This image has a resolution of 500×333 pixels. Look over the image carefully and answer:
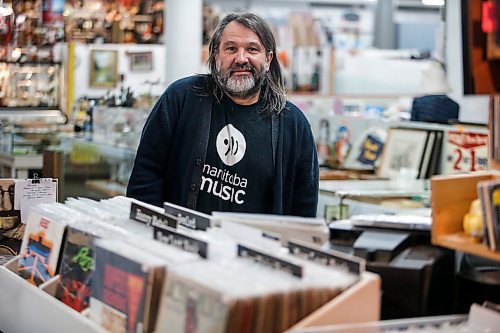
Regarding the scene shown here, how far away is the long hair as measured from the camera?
3.69 m

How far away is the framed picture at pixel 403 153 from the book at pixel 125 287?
491cm

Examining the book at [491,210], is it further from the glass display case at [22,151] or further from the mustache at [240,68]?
the glass display case at [22,151]

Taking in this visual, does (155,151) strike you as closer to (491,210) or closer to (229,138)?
(229,138)

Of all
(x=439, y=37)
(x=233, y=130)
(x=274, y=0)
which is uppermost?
(x=274, y=0)

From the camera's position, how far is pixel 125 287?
7.07 feet

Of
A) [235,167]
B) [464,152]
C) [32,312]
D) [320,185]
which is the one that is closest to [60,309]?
[32,312]

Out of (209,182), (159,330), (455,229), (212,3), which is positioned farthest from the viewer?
(212,3)

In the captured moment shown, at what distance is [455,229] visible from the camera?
234 cm

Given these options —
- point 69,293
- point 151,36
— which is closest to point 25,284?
point 69,293

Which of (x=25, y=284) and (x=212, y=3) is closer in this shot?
(x=25, y=284)

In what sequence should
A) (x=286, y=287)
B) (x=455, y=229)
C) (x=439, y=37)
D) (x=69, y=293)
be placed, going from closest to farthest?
(x=286, y=287) → (x=455, y=229) → (x=69, y=293) → (x=439, y=37)

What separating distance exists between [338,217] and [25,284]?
10.5 ft

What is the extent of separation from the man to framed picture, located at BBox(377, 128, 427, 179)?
3.37 m

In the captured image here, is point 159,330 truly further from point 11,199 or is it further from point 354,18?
point 354,18
